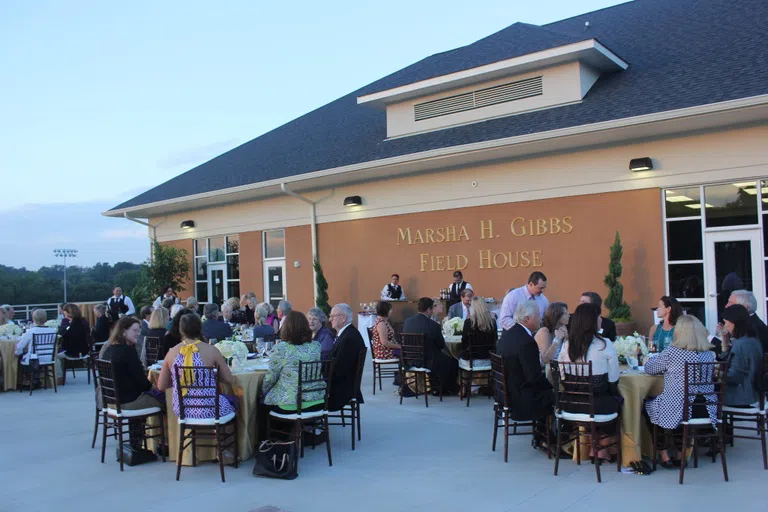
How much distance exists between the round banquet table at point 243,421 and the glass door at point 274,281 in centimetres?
1030

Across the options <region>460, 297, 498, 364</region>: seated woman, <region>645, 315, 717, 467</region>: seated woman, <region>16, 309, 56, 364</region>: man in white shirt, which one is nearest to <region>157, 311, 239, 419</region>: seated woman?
<region>460, 297, 498, 364</region>: seated woman

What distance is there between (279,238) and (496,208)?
20.9ft

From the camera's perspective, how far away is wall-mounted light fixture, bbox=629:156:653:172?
A: 34.5 ft

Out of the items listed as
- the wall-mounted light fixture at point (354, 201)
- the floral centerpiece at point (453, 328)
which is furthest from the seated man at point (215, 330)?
the wall-mounted light fixture at point (354, 201)

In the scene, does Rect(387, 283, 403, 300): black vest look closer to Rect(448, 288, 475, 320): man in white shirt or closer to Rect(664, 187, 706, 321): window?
Rect(448, 288, 475, 320): man in white shirt

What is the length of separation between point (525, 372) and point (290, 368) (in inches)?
84.2

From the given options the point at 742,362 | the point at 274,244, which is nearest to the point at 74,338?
the point at 274,244

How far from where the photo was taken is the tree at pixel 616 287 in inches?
416

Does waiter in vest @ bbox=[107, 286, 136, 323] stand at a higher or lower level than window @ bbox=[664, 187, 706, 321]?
lower

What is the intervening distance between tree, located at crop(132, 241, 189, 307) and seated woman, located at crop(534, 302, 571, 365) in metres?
13.7

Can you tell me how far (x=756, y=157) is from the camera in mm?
9688

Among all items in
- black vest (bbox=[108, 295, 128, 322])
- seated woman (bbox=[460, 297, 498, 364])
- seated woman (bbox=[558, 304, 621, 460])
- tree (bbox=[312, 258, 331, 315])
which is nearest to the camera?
seated woman (bbox=[558, 304, 621, 460])

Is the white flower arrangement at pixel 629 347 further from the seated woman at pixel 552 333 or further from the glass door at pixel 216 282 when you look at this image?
the glass door at pixel 216 282

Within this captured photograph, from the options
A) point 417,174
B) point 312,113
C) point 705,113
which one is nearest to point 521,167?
point 417,174
